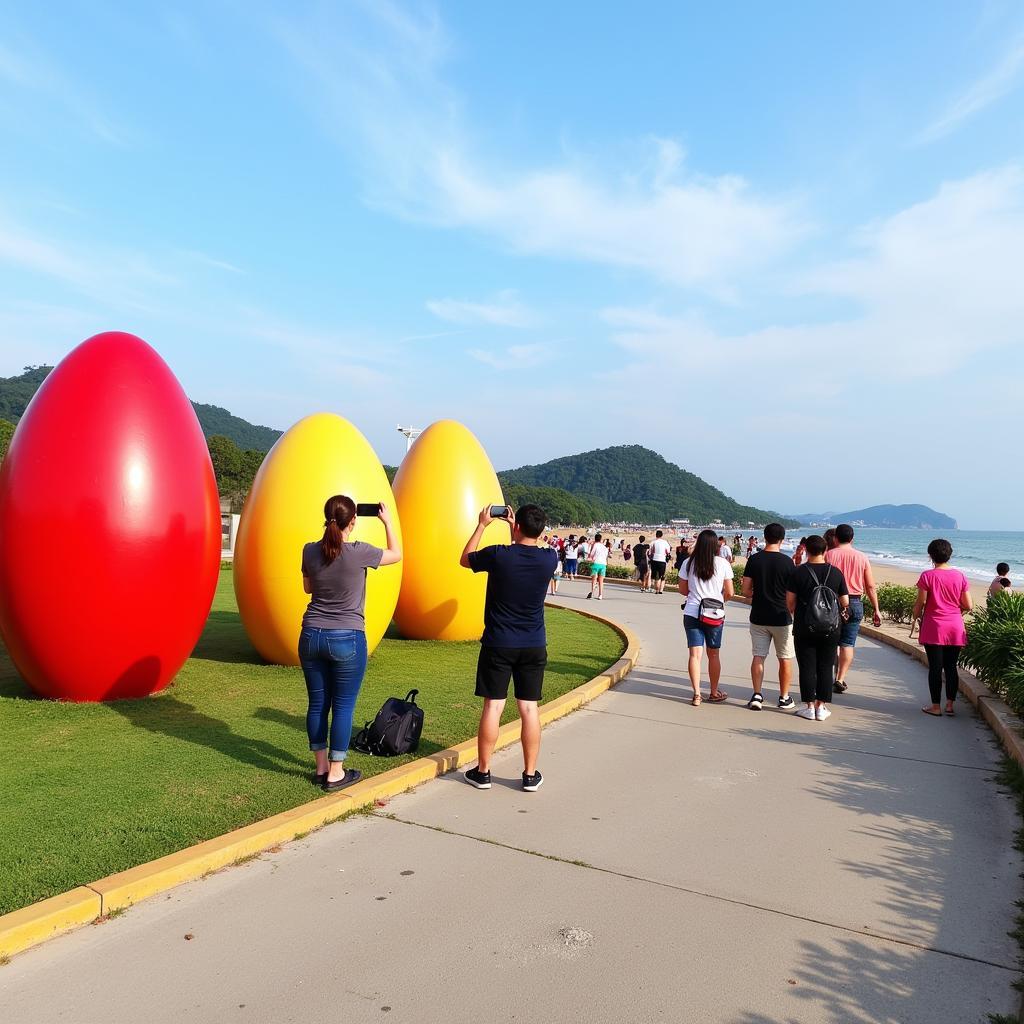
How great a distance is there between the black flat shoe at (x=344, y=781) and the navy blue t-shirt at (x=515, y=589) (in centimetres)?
Answer: 116

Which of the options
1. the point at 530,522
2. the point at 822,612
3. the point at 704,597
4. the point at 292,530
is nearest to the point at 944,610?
the point at 822,612

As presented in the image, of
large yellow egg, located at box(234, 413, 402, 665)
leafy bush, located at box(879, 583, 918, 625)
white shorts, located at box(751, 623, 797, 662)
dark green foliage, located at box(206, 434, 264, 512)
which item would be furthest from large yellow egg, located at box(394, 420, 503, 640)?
dark green foliage, located at box(206, 434, 264, 512)

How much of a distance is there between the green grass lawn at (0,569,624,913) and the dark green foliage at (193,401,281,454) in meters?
106

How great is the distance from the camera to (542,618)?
17.1 ft

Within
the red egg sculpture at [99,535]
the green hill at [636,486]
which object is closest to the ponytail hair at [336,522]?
the red egg sculpture at [99,535]

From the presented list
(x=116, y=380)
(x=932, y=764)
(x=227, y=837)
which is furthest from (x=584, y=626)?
(x=227, y=837)

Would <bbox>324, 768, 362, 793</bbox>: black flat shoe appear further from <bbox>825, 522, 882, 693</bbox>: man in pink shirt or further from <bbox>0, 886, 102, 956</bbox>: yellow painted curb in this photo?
<bbox>825, 522, 882, 693</bbox>: man in pink shirt

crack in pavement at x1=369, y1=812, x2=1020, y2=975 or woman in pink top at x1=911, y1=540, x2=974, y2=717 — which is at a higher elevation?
woman in pink top at x1=911, y1=540, x2=974, y2=717

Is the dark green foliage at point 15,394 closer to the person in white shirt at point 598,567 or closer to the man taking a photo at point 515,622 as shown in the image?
the person in white shirt at point 598,567

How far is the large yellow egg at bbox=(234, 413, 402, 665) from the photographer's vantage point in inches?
326

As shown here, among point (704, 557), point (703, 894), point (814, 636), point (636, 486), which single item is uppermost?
point (636, 486)

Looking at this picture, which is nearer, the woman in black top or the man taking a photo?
the man taking a photo

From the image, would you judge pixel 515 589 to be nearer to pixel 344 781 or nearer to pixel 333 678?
pixel 333 678

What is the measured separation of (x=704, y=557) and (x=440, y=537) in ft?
12.7
